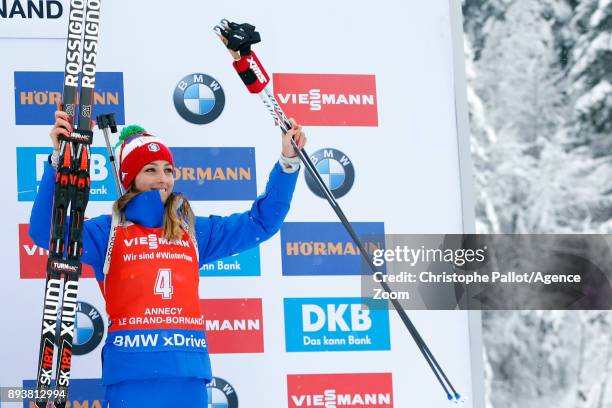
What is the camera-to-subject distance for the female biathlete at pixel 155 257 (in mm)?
3891

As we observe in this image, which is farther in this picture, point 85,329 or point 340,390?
point 340,390

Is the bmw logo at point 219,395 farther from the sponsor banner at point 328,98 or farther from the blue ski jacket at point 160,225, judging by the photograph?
the sponsor banner at point 328,98

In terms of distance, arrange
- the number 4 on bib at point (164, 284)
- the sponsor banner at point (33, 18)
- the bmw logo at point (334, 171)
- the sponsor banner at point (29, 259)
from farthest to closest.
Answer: the bmw logo at point (334, 171) < the sponsor banner at point (33, 18) < the sponsor banner at point (29, 259) < the number 4 on bib at point (164, 284)

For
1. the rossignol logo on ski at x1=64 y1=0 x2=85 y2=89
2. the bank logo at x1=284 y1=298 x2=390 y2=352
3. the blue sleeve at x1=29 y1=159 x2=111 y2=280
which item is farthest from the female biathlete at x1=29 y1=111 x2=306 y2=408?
the bank logo at x1=284 y1=298 x2=390 y2=352

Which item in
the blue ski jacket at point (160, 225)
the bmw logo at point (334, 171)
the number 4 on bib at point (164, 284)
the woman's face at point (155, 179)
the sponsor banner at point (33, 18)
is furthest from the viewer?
the bmw logo at point (334, 171)

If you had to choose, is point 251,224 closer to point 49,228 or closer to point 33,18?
point 49,228

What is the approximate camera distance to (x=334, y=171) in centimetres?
503

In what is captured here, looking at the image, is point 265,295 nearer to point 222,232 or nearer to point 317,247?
point 317,247

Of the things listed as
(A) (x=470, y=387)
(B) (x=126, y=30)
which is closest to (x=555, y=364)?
(A) (x=470, y=387)

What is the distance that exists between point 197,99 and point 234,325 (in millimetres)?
1002

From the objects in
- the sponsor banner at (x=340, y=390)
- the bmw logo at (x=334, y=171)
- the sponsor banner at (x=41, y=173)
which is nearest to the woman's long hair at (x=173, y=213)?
the sponsor banner at (x=41, y=173)

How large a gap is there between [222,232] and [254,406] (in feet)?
3.15

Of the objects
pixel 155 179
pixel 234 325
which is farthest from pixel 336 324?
pixel 155 179

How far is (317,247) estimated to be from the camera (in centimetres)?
499
